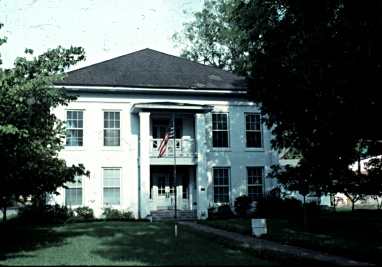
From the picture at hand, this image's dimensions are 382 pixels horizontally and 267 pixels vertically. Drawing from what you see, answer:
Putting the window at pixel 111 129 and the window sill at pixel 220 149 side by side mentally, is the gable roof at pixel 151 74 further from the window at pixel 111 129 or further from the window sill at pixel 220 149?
the window sill at pixel 220 149

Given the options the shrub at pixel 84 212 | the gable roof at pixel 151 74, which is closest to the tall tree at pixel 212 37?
the gable roof at pixel 151 74

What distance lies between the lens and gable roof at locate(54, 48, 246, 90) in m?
25.3

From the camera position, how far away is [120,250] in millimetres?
11383

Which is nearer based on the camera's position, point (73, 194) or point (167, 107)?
point (167, 107)

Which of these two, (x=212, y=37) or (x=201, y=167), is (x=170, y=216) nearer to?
(x=201, y=167)

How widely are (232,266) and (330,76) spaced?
630 centimetres

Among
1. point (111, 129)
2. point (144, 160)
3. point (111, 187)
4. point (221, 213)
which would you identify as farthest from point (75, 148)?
point (221, 213)

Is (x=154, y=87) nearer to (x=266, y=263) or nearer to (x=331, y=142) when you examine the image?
(x=331, y=142)

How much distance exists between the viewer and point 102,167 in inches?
976

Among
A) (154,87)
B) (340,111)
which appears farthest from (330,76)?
(154,87)

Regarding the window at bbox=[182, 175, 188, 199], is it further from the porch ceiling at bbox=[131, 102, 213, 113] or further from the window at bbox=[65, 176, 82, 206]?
the window at bbox=[65, 176, 82, 206]

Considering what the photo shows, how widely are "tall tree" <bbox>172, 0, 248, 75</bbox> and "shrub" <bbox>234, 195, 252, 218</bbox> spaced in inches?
753

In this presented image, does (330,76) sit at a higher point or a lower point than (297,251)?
higher

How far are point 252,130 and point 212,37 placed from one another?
19.2m
